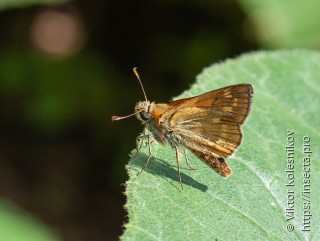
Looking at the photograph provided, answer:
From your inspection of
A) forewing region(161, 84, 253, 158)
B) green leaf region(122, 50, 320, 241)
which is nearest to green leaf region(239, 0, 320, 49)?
green leaf region(122, 50, 320, 241)

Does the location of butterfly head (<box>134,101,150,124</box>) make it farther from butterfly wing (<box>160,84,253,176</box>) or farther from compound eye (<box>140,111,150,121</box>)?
butterfly wing (<box>160,84,253,176</box>)

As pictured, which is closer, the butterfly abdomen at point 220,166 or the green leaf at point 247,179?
the green leaf at point 247,179

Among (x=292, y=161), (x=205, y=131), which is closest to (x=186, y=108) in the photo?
(x=205, y=131)

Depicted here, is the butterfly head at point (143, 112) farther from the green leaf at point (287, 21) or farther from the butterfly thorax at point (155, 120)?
the green leaf at point (287, 21)

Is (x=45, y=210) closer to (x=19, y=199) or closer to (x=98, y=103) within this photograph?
(x=19, y=199)

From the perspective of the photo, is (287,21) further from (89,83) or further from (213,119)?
(89,83)

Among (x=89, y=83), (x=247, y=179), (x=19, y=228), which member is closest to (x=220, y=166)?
(x=247, y=179)

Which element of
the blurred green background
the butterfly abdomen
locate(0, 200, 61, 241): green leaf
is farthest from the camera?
the blurred green background

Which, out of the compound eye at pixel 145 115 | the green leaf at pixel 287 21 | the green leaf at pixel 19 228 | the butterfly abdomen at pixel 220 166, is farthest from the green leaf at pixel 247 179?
the green leaf at pixel 19 228

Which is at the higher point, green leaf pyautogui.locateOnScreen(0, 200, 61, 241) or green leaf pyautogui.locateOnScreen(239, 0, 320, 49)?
green leaf pyautogui.locateOnScreen(239, 0, 320, 49)
